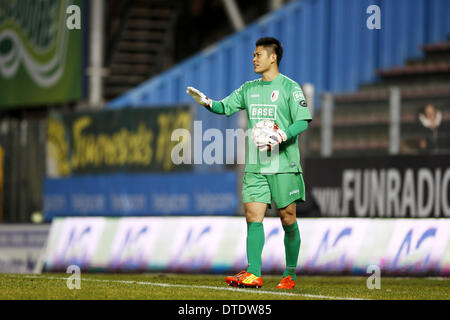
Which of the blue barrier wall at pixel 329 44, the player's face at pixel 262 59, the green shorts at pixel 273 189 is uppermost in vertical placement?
the blue barrier wall at pixel 329 44

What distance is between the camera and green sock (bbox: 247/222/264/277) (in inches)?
347

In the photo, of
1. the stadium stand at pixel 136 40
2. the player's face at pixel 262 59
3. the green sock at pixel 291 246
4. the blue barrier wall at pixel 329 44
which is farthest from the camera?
the stadium stand at pixel 136 40

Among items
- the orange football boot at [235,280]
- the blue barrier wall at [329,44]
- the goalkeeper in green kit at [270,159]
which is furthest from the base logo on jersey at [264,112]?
the blue barrier wall at [329,44]

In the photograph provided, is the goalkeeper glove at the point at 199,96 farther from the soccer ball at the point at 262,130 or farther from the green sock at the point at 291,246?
the green sock at the point at 291,246

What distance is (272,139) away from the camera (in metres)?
8.65

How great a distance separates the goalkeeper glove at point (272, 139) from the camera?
864cm

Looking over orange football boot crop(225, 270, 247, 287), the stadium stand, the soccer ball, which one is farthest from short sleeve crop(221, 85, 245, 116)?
the stadium stand

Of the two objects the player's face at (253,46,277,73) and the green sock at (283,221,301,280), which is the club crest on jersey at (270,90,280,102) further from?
the green sock at (283,221,301,280)

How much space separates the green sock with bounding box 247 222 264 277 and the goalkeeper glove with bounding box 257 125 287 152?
67cm

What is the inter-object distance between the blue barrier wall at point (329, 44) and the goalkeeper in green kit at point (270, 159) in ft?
32.0

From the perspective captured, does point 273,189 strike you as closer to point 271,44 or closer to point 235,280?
point 235,280

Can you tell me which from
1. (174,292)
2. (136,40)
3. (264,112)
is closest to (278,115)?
(264,112)

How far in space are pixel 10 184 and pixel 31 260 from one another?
461 cm
